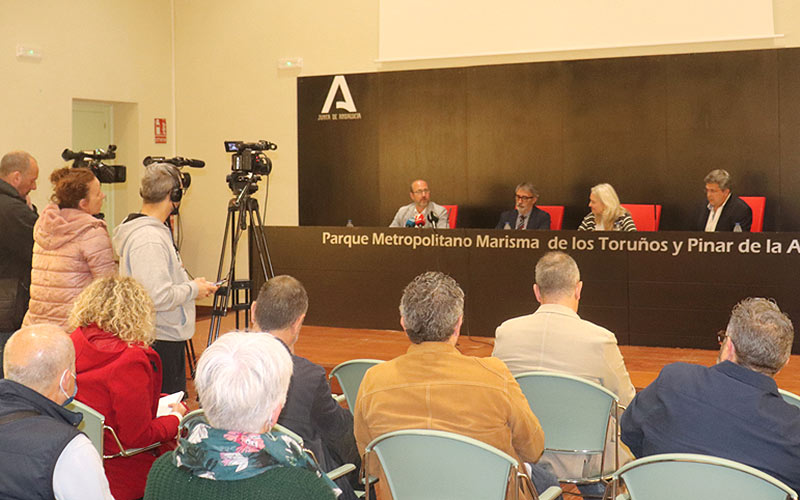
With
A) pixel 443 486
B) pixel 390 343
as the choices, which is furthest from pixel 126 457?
pixel 390 343

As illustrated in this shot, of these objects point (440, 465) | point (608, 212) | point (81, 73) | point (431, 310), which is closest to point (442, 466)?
point (440, 465)

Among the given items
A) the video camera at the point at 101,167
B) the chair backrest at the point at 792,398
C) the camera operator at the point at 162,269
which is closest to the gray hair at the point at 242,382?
the chair backrest at the point at 792,398

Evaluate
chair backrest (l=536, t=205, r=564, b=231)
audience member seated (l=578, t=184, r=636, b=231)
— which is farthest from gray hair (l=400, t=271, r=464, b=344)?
chair backrest (l=536, t=205, r=564, b=231)

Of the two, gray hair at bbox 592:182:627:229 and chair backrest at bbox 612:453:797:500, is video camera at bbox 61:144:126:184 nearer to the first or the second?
gray hair at bbox 592:182:627:229

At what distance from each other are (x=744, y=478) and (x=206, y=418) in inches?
51.2

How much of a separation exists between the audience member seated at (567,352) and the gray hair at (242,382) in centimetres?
161

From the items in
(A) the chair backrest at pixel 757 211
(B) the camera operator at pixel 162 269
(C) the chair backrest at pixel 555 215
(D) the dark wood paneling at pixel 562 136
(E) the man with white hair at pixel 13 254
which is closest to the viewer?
(B) the camera operator at pixel 162 269

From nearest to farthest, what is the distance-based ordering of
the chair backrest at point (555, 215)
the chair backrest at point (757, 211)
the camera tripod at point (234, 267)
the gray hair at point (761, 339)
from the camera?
1. the gray hair at point (761, 339)
2. the camera tripod at point (234, 267)
3. the chair backrest at point (757, 211)
4. the chair backrest at point (555, 215)

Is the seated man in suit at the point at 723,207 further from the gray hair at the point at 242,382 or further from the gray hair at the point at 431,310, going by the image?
the gray hair at the point at 242,382

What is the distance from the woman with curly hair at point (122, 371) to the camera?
285 cm

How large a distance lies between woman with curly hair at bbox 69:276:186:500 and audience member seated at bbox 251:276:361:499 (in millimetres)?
415

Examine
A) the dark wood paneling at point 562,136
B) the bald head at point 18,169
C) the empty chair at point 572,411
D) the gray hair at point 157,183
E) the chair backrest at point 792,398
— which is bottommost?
the empty chair at point 572,411

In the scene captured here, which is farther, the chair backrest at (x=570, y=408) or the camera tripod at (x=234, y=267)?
the camera tripod at (x=234, y=267)

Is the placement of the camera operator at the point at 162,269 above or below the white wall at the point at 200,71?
below
